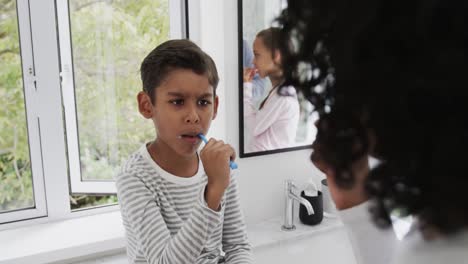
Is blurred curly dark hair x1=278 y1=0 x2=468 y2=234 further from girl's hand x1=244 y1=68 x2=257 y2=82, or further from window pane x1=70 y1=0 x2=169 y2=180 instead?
window pane x1=70 y1=0 x2=169 y2=180

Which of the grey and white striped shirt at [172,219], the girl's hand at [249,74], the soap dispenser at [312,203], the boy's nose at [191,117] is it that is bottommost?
the soap dispenser at [312,203]

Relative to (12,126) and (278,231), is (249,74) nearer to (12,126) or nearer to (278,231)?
(278,231)

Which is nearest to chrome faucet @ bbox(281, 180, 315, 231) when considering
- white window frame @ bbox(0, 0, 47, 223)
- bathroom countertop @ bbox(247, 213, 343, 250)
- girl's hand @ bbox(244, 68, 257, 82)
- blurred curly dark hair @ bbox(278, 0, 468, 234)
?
bathroom countertop @ bbox(247, 213, 343, 250)

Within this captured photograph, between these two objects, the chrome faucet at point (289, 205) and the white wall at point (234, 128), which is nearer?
the white wall at point (234, 128)

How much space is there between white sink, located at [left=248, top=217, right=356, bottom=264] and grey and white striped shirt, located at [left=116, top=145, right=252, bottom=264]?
32 centimetres

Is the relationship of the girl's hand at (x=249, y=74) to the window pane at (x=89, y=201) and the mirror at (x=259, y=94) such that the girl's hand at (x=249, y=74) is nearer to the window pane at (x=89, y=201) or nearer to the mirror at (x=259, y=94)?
the mirror at (x=259, y=94)

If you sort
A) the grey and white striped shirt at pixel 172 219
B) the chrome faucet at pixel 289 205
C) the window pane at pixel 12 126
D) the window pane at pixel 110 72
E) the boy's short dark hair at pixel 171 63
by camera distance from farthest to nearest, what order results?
the chrome faucet at pixel 289 205 → the window pane at pixel 110 72 → the window pane at pixel 12 126 → the boy's short dark hair at pixel 171 63 → the grey and white striped shirt at pixel 172 219

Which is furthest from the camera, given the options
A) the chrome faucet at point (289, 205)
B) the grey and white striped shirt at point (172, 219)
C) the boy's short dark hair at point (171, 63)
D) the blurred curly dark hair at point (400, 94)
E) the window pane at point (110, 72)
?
the chrome faucet at point (289, 205)

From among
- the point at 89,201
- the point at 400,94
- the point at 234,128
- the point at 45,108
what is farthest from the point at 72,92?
the point at 400,94

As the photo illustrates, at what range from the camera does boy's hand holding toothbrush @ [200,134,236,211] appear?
744mm

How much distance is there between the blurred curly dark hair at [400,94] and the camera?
0.29 meters

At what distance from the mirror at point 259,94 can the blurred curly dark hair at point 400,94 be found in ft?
2.73

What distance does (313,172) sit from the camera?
150cm

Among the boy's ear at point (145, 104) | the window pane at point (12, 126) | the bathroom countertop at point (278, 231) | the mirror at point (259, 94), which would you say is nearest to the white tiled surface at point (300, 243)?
the bathroom countertop at point (278, 231)
